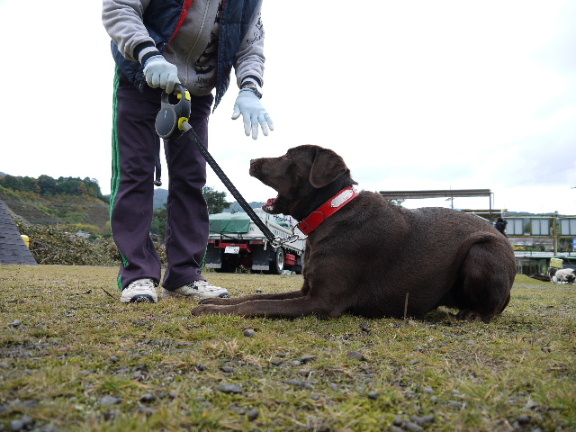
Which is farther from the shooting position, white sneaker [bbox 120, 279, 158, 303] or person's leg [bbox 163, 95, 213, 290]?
person's leg [bbox 163, 95, 213, 290]

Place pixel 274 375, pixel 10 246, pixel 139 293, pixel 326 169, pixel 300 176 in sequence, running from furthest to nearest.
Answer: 1. pixel 10 246
2. pixel 139 293
3. pixel 300 176
4. pixel 326 169
5. pixel 274 375

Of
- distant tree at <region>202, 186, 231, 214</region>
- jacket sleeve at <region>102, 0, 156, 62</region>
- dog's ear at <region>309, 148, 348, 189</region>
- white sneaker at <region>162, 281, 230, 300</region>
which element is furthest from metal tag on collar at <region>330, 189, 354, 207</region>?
distant tree at <region>202, 186, 231, 214</region>

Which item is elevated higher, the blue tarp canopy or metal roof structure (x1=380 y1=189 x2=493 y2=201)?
metal roof structure (x1=380 y1=189 x2=493 y2=201)

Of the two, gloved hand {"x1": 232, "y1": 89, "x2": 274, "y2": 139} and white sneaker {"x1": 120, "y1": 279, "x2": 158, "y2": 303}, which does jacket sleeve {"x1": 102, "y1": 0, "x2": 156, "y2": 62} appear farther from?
white sneaker {"x1": 120, "y1": 279, "x2": 158, "y2": 303}

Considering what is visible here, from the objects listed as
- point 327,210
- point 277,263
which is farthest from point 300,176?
point 277,263

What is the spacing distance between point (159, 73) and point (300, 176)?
1237mm

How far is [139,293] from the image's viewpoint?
11.2 ft

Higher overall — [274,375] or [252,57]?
[252,57]

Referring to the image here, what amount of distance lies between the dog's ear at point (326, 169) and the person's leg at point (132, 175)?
1.39m

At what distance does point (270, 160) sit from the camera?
345 cm

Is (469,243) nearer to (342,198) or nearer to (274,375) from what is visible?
(342,198)

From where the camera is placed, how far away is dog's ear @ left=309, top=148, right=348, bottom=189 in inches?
125

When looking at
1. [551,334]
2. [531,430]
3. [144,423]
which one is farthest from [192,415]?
[551,334]

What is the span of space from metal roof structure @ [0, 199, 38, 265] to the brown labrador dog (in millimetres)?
9730
